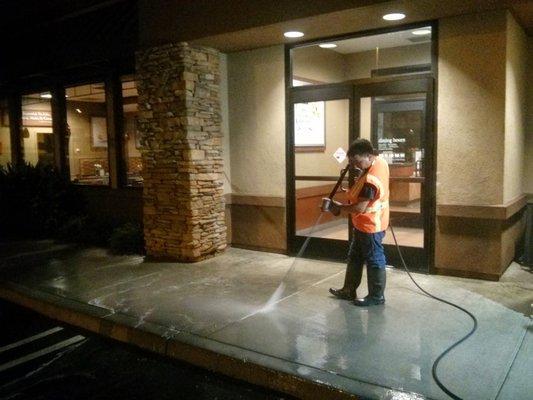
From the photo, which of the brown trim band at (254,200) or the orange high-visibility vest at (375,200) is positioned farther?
the brown trim band at (254,200)

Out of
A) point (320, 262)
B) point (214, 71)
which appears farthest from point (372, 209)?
point (214, 71)

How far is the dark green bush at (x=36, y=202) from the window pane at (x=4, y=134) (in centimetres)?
240

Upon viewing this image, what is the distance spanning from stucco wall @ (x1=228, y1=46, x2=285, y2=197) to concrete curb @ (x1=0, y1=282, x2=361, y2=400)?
3.87 metres

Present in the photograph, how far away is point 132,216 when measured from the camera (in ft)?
35.1

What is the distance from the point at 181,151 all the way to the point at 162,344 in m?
3.95

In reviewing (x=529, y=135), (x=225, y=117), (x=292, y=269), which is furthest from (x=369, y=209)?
(x=225, y=117)

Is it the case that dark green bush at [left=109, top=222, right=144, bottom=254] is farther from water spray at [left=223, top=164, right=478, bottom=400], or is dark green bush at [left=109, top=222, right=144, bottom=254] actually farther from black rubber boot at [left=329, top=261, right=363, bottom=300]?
black rubber boot at [left=329, top=261, right=363, bottom=300]

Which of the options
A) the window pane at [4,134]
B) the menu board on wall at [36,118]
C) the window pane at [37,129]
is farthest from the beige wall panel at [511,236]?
the window pane at [4,134]

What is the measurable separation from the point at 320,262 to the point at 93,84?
6.76 meters

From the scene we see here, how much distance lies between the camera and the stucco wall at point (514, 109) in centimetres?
675

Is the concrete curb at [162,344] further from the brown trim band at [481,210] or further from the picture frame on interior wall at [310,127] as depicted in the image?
the picture frame on interior wall at [310,127]

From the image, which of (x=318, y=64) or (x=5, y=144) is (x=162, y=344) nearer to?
(x=318, y=64)

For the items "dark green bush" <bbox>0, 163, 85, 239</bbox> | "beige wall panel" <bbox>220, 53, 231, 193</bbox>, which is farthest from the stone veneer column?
"dark green bush" <bbox>0, 163, 85, 239</bbox>

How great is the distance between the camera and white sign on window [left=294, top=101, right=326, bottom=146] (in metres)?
9.13
